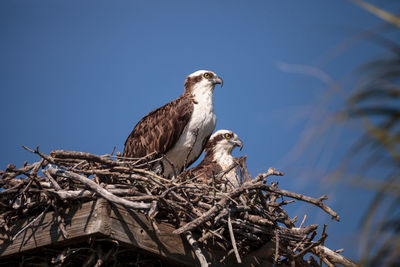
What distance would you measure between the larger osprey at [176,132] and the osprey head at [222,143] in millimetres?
1364

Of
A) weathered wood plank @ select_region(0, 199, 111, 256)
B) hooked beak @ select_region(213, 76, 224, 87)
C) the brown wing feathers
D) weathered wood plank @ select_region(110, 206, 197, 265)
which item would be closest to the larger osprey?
the brown wing feathers

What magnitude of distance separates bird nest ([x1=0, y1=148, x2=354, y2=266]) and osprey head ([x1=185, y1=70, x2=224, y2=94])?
336 cm

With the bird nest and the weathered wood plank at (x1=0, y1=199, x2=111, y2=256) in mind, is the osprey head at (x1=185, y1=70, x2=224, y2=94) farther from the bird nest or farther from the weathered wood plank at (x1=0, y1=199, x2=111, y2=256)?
the weathered wood plank at (x1=0, y1=199, x2=111, y2=256)

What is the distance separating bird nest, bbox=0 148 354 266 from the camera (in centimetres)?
403

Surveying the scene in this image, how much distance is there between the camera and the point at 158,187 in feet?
15.0

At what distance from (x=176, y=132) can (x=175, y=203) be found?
3018 millimetres

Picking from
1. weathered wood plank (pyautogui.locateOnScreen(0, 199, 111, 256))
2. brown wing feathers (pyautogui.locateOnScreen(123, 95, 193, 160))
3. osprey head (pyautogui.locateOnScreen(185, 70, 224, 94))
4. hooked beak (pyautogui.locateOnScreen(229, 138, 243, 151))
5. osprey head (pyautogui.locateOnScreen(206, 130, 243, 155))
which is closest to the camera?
weathered wood plank (pyautogui.locateOnScreen(0, 199, 111, 256))

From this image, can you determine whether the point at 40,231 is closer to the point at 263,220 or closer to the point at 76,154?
the point at 76,154

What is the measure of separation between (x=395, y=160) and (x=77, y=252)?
10.1ft

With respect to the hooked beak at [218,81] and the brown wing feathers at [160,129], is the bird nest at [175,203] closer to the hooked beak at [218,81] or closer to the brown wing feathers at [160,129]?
the brown wing feathers at [160,129]

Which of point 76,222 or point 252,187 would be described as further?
point 252,187

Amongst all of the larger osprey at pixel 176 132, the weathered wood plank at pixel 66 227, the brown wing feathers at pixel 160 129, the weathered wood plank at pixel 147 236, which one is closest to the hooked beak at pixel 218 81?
the larger osprey at pixel 176 132

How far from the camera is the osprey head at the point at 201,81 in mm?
8055

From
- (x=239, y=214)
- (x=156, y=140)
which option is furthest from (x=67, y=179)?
(x=156, y=140)
